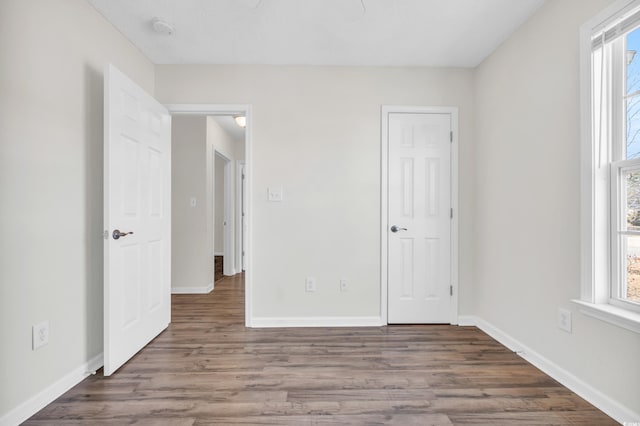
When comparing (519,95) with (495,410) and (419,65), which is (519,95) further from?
(495,410)

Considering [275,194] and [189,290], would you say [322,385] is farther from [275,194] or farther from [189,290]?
[189,290]

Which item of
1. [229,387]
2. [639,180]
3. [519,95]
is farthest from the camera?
[519,95]

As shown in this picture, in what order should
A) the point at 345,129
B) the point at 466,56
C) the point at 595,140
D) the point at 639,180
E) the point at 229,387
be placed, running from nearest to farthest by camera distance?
the point at 639,180 < the point at 595,140 < the point at 229,387 < the point at 466,56 < the point at 345,129

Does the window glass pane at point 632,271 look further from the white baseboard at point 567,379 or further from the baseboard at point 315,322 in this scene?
the baseboard at point 315,322

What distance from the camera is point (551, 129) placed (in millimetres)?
2115

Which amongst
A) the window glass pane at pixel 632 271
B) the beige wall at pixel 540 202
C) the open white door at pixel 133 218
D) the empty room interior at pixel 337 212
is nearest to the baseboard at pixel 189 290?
the empty room interior at pixel 337 212

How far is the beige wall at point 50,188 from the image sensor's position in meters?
1.59

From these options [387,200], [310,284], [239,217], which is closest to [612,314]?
[387,200]

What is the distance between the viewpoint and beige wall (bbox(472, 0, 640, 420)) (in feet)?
5.96

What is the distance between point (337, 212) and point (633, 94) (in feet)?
6.78

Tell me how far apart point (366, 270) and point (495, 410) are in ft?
4.91

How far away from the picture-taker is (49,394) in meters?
1.80

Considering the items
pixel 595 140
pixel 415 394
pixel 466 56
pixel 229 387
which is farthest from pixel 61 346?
pixel 466 56

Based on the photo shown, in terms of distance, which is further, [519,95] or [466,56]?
[466,56]
